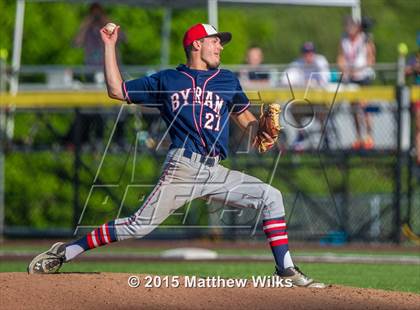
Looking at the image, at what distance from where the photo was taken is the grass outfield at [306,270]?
1145 cm

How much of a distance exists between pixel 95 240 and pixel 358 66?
31.4ft

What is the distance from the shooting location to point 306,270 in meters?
12.7

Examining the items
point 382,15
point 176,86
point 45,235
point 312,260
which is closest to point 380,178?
point 312,260

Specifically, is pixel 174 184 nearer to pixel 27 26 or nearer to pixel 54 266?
pixel 54 266

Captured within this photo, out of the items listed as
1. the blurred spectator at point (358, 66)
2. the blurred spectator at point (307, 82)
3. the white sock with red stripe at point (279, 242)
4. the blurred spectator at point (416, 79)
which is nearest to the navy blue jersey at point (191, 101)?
the white sock with red stripe at point (279, 242)

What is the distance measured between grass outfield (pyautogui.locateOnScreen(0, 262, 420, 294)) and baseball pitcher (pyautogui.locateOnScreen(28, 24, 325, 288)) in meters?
1.92

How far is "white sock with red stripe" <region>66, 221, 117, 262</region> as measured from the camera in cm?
961

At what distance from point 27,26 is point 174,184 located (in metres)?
20.8

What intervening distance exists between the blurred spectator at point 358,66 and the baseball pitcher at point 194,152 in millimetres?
8108

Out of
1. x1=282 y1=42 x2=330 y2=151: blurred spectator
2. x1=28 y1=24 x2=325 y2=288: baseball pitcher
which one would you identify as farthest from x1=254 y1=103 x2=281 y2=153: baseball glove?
x1=282 y1=42 x2=330 y2=151: blurred spectator

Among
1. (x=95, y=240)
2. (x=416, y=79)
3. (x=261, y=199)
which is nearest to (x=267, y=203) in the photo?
(x=261, y=199)

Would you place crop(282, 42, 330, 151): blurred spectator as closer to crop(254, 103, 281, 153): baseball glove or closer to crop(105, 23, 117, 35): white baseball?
crop(254, 103, 281, 153): baseball glove

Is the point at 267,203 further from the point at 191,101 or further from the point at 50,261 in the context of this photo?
the point at 50,261

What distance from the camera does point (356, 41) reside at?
19172 mm
